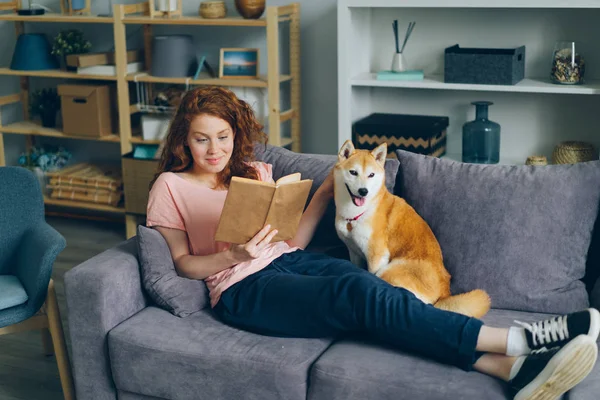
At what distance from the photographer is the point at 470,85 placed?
11.1 feet

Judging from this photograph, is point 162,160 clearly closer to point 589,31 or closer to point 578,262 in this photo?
point 578,262

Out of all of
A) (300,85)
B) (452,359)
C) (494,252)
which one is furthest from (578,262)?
(300,85)

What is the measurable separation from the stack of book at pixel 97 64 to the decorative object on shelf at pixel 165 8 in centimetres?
29

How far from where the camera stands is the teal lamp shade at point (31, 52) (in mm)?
4156

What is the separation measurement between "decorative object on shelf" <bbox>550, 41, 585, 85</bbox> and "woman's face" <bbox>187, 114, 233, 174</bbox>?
170cm

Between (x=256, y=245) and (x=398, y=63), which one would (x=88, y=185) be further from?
(x=256, y=245)

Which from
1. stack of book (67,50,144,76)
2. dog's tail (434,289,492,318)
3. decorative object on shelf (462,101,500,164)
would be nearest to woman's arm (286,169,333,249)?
dog's tail (434,289,492,318)

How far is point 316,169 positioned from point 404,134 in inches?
43.9

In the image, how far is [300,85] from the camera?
4.02 metres

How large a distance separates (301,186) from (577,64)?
5.85 ft

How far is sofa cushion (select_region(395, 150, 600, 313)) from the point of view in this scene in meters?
2.21

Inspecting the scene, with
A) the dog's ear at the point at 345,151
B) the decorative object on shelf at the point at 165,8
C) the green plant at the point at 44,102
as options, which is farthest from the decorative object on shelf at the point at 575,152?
the green plant at the point at 44,102

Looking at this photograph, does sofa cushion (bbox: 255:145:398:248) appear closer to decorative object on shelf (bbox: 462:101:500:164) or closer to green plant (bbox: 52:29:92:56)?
decorative object on shelf (bbox: 462:101:500:164)

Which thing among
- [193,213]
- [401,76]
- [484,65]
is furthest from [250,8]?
[193,213]
